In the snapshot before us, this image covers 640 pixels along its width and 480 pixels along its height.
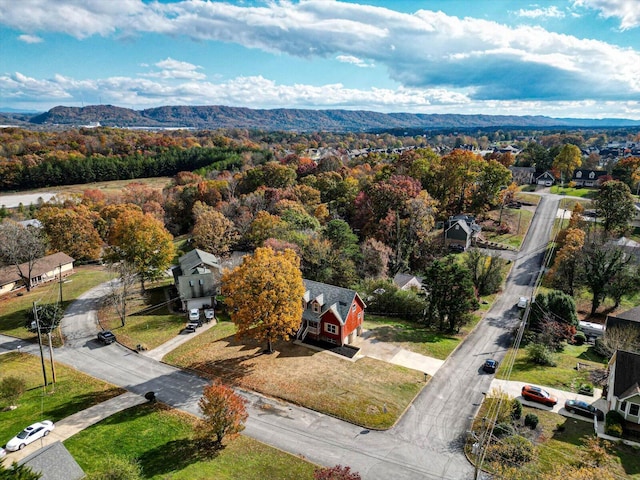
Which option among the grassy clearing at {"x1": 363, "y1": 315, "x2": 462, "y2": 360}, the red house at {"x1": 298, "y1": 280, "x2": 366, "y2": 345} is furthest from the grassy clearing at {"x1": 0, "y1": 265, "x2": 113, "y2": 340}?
the grassy clearing at {"x1": 363, "y1": 315, "x2": 462, "y2": 360}

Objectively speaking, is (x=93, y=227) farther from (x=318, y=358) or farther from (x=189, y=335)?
(x=318, y=358)

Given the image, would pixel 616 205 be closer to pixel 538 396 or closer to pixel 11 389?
pixel 538 396

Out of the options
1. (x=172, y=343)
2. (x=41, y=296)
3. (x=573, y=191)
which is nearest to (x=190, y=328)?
(x=172, y=343)

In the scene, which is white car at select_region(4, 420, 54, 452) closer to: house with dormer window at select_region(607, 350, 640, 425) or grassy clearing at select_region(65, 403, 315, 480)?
grassy clearing at select_region(65, 403, 315, 480)

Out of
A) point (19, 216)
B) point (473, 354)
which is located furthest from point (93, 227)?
point (473, 354)

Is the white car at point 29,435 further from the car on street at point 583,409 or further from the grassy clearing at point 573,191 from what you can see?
the grassy clearing at point 573,191

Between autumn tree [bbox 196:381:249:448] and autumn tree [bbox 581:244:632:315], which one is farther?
autumn tree [bbox 581:244:632:315]
